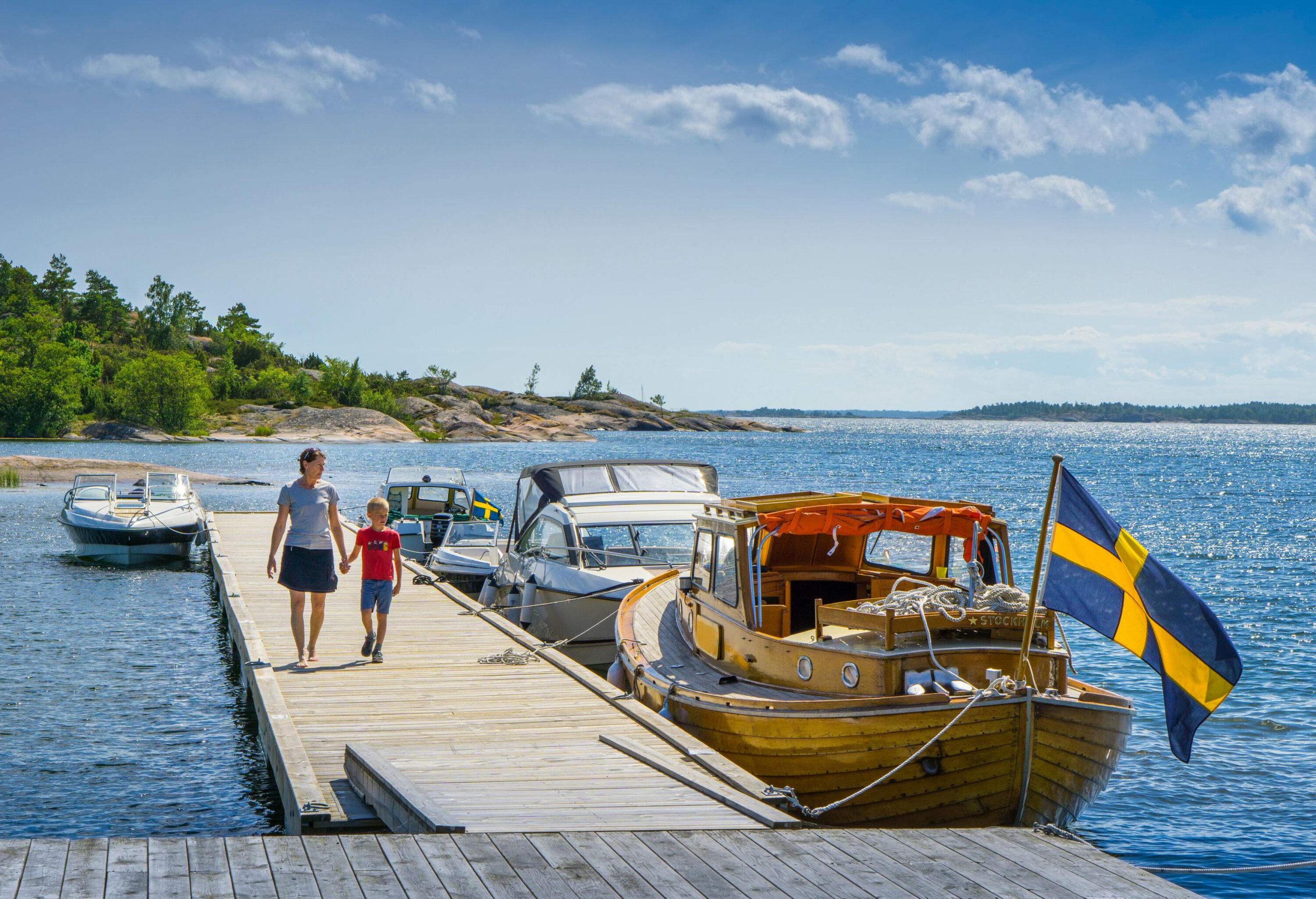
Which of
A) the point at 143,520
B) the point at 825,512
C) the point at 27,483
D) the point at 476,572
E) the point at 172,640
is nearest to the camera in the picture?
the point at 825,512

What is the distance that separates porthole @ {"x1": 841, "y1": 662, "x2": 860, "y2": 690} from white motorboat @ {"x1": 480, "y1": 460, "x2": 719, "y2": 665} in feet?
20.4

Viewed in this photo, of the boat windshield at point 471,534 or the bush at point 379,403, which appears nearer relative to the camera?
the boat windshield at point 471,534

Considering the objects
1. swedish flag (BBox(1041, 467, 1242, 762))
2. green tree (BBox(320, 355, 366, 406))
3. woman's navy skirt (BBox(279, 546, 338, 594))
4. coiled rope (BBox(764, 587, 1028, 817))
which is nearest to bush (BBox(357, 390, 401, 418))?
green tree (BBox(320, 355, 366, 406))

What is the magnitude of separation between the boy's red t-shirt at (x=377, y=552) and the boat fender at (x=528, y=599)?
519cm

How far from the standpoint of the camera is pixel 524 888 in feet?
18.0

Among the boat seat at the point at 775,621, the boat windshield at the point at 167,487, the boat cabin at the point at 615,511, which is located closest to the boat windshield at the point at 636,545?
the boat cabin at the point at 615,511

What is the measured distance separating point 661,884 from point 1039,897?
187 centimetres

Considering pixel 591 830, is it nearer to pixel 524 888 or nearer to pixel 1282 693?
pixel 524 888

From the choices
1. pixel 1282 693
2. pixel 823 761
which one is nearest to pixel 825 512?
pixel 823 761

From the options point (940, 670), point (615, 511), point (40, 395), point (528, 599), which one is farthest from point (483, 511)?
point (40, 395)

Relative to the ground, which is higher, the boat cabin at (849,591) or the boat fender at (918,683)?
the boat cabin at (849,591)

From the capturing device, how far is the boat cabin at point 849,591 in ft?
29.8

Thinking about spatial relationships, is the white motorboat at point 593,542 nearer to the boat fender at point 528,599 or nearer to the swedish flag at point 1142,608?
the boat fender at point 528,599

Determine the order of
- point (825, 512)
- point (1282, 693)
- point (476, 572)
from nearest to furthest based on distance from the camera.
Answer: point (825, 512), point (1282, 693), point (476, 572)
